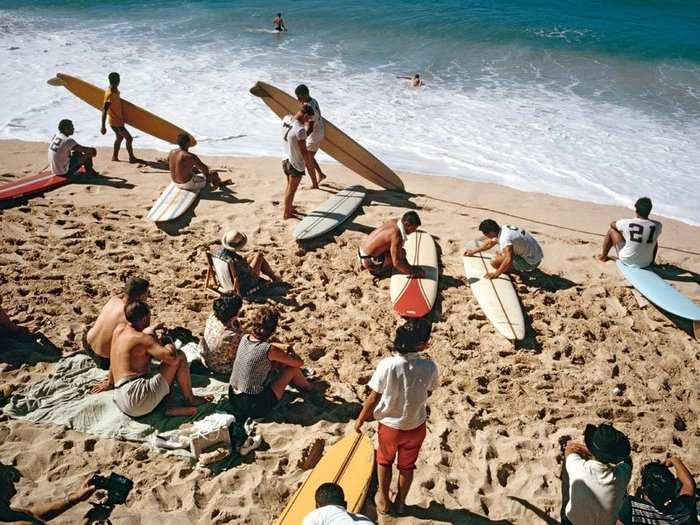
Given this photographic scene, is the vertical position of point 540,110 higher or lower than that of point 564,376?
higher

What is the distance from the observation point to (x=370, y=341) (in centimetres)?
559

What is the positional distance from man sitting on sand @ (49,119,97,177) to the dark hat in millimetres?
8176

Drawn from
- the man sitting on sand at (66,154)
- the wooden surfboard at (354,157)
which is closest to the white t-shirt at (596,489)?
the wooden surfboard at (354,157)

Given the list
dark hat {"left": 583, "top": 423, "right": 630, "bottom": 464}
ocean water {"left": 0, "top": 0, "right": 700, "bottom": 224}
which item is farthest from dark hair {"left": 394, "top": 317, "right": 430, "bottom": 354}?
ocean water {"left": 0, "top": 0, "right": 700, "bottom": 224}

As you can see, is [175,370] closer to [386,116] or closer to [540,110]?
[386,116]

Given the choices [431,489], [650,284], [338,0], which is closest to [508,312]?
[650,284]

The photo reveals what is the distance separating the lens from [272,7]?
25.6m

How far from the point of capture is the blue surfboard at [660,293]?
6062 millimetres

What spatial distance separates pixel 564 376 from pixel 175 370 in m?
3.45

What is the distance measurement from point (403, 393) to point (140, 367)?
2.15 meters

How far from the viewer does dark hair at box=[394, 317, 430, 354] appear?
3277mm

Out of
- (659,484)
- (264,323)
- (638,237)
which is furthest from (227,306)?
(638,237)

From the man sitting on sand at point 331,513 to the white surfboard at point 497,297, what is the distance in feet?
10.8

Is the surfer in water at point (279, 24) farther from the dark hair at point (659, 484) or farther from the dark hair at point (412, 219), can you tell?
the dark hair at point (659, 484)
